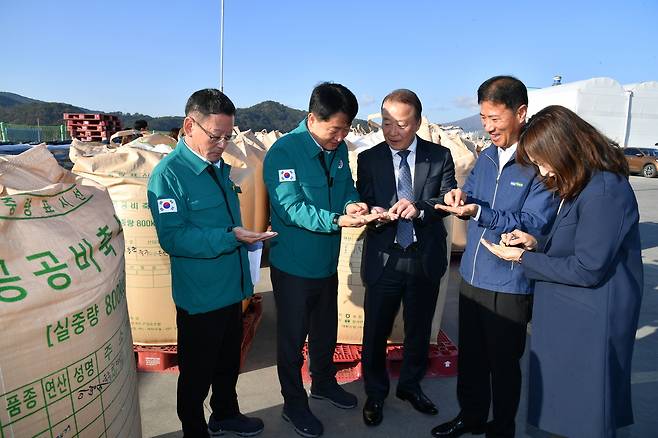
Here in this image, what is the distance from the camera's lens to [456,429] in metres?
2.10

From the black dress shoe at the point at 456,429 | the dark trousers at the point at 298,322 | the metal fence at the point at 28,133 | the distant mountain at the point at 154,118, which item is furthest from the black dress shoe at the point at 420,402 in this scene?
the distant mountain at the point at 154,118

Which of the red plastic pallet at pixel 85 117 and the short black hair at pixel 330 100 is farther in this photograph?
the red plastic pallet at pixel 85 117

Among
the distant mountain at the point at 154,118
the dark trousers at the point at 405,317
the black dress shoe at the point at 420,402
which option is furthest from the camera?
the distant mountain at the point at 154,118

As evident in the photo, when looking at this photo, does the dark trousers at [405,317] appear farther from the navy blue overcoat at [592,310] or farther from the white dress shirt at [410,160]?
the navy blue overcoat at [592,310]

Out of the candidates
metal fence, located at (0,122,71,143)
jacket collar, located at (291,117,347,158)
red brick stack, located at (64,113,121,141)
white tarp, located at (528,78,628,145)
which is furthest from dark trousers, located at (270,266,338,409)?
white tarp, located at (528,78,628,145)

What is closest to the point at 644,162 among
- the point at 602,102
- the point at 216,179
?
the point at 602,102

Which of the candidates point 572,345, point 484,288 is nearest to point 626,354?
point 572,345

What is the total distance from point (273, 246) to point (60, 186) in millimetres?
1050

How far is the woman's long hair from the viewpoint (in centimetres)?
138

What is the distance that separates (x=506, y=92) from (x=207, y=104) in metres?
1.21

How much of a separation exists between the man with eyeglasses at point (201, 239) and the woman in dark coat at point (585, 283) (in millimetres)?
1012

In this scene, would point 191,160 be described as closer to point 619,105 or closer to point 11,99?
point 619,105

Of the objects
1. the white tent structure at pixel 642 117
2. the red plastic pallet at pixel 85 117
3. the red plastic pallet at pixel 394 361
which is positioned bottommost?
the red plastic pallet at pixel 394 361

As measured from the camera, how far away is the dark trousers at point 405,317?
83.9 inches
